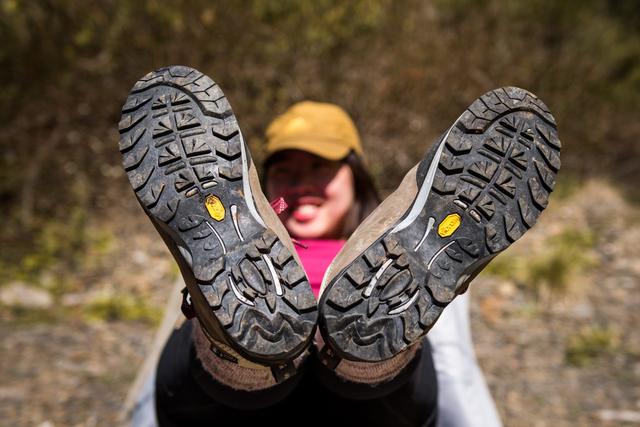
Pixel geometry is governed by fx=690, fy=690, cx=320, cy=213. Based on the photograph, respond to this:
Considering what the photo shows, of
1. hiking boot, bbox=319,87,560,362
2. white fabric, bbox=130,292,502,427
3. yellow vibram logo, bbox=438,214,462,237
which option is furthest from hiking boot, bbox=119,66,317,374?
white fabric, bbox=130,292,502,427

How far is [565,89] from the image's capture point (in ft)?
19.1

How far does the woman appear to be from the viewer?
1416 mm

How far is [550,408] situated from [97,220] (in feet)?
10.0

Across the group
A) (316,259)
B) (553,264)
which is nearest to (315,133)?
(316,259)

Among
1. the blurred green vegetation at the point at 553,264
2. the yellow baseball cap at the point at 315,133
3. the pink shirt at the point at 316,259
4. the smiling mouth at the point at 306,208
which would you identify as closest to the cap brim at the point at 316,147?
the yellow baseball cap at the point at 315,133

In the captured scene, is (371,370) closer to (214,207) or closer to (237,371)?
(237,371)

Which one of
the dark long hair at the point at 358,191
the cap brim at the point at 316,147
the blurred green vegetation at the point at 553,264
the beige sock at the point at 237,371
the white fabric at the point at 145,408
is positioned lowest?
the blurred green vegetation at the point at 553,264

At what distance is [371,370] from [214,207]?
510 mm

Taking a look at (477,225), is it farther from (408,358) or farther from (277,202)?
(277,202)

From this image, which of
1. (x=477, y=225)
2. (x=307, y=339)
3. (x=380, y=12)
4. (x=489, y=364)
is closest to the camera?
(x=307, y=339)

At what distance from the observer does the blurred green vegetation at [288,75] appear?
14.0 ft

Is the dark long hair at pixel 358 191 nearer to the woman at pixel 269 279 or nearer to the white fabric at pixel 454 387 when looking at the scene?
the white fabric at pixel 454 387

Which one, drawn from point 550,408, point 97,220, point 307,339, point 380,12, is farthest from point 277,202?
point 380,12

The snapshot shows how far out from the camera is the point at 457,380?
2236 millimetres
